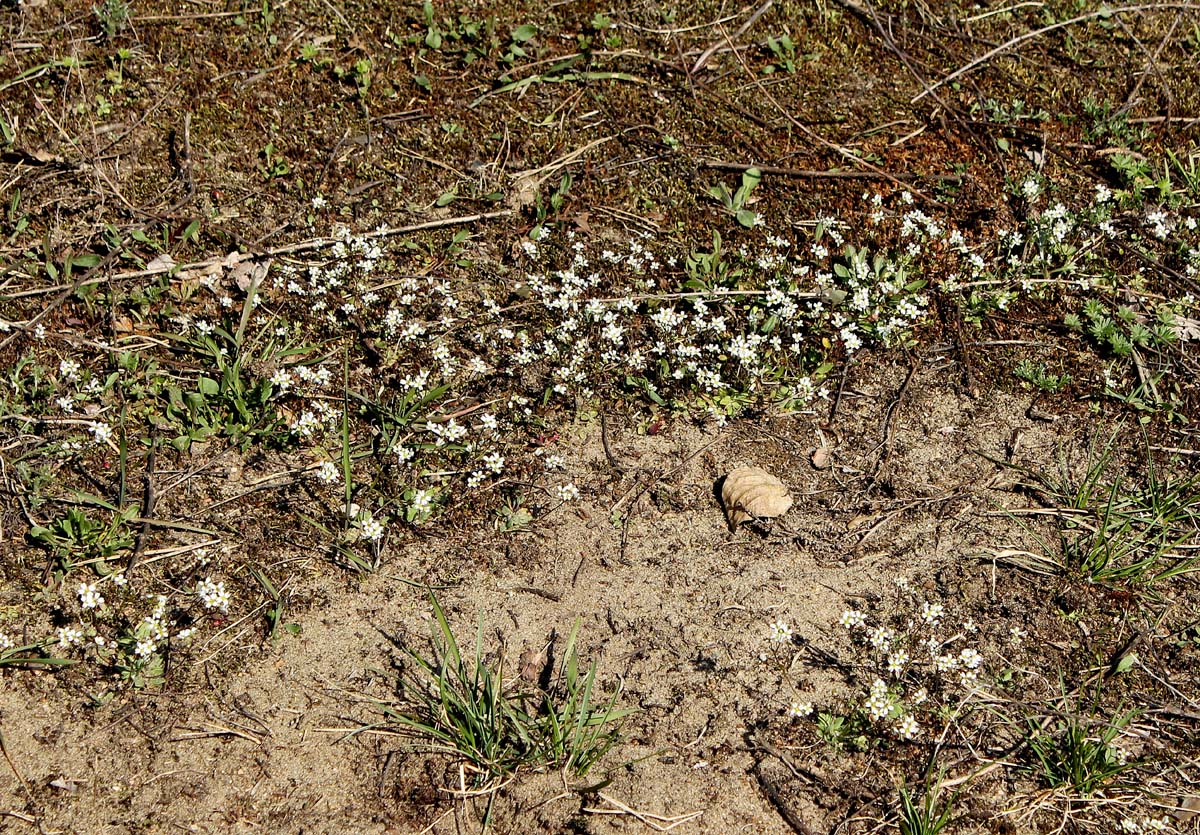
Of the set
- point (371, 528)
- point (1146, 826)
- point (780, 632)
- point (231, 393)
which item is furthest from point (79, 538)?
point (1146, 826)

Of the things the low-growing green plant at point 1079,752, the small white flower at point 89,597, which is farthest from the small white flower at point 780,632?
the small white flower at point 89,597

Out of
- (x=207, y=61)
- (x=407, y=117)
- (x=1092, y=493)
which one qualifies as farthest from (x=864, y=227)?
(x=207, y=61)

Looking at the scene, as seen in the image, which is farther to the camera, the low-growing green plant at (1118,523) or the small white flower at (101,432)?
the small white flower at (101,432)

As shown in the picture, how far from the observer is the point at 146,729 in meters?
3.20

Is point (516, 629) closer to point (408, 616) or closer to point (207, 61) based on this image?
point (408, 616)

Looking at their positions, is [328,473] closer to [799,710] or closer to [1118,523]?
[799,710]

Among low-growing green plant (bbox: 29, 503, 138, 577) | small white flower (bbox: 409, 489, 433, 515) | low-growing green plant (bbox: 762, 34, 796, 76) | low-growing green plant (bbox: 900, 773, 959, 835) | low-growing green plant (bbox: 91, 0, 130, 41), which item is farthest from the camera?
low-growing green plant (bbox: 762, 34, 796, 76)

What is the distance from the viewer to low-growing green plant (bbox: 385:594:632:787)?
10.2 feet

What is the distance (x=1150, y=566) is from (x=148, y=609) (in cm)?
361

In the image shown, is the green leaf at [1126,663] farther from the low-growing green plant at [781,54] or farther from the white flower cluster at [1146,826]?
the low-growing green plant at [781,54]

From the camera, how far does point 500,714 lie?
313 cm

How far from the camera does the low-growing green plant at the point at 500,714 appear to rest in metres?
3.11

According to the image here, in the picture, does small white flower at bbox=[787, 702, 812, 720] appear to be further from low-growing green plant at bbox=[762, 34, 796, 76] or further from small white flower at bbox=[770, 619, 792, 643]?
low-growing green plant at bbox=[762, 34, 796, 76]

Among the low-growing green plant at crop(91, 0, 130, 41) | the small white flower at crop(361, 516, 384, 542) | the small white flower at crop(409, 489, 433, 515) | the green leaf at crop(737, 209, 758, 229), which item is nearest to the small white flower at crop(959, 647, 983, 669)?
the small white flower at crop(409, 489, 433, 515)
